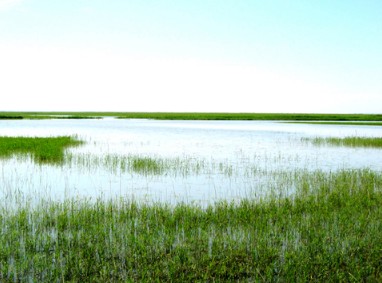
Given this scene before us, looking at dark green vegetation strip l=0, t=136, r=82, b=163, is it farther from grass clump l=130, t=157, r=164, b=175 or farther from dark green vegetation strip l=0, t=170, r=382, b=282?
dark green vegetation strip l=0, t=170, r=382, b=282

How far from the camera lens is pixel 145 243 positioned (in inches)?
357

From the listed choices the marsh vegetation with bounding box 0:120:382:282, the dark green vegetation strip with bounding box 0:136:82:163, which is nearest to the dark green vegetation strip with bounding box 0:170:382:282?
the marsh vegetation with bounding box 0:120:382:282

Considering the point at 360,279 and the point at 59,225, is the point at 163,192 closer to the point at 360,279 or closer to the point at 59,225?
the point at 59,225

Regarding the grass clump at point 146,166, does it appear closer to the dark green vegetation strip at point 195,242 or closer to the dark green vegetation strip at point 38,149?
the dark green vegetation strip at point 38,149

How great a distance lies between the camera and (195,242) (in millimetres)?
9133

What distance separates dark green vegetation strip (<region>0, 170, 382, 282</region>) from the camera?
7.67 m

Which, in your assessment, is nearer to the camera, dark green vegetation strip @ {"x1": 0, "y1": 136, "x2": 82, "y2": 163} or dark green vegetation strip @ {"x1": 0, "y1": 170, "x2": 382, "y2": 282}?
dark green vegetation strip @ {"x1": 0, "y1": 170, "x2": 382, "y2": 282}

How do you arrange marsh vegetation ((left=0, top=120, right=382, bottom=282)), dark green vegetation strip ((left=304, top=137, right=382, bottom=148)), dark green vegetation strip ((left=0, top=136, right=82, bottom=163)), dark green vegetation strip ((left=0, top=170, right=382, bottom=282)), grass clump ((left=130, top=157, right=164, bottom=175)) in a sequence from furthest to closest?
1. dark green vegetation strip ((left=304, top=137, right=382, bottom=148))
2. dark green vegetation strip ((left=0, top=136, right=82, bottom=163))
3. grass clump ((left=130, top=157, right=164, bottom=175))
4. marsh vegetation ((left=0, top=120, right=382, bottom=282))
5. dark green vegetation strip ((left=0, top=170, right=382, bottom=282))

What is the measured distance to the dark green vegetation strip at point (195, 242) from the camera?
25.2 feet

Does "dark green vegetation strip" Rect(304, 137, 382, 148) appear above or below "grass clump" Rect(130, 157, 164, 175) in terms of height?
above

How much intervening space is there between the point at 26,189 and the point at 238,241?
9526 mm

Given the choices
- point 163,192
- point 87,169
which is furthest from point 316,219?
point 87,169

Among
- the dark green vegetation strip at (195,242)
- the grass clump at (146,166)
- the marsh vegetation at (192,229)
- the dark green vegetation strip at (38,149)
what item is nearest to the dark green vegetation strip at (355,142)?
the marsh vegetation at (192,229)

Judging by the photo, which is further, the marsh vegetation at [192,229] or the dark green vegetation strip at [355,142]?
the dark green vegetation strip at [355,142]
